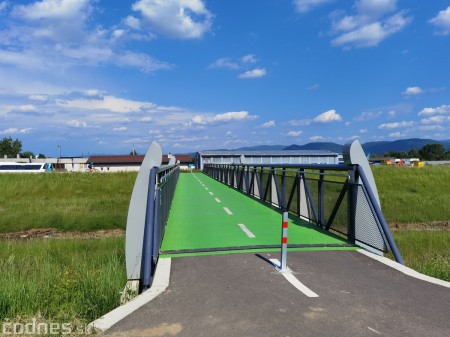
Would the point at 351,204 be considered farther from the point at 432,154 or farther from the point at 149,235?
the point at 432,154

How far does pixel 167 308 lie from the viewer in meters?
4.50

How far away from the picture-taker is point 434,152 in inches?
7362

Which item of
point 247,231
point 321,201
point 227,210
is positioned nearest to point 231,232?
point 247,231

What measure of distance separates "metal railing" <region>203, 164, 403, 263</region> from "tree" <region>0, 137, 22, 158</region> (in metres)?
152

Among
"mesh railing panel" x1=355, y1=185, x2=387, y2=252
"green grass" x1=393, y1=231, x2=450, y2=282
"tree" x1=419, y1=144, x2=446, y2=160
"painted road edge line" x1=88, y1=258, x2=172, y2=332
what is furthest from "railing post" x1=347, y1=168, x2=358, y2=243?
"tree" x1=419, y1=144, x2=446, y2=160

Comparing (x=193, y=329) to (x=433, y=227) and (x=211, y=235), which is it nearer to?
(x=211, y=235)

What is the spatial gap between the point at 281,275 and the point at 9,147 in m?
161

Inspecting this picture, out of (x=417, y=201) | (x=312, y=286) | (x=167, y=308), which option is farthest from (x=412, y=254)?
(x=417, y=201)

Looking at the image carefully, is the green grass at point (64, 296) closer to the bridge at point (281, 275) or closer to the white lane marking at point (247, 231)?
the bridge at point (281, 275)

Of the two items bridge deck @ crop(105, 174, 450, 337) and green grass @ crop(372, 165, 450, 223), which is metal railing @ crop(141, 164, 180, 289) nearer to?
bridge deck @ crop(105, 174, 450, 337)

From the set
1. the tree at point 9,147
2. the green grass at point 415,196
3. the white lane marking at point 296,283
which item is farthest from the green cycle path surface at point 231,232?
the tree at point 9,147

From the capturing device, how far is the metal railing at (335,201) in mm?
7199

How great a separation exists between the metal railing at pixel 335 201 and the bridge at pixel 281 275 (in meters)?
0.03

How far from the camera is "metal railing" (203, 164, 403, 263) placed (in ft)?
23.6
